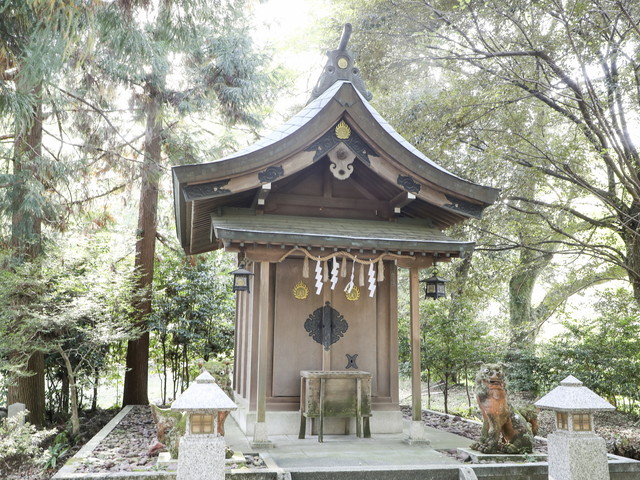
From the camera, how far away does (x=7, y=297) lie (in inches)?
343

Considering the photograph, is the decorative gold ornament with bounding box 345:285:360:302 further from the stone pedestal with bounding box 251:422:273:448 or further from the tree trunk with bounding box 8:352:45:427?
the tree trunk with bounding box 8:352:45:427

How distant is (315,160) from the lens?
7766 millimetres

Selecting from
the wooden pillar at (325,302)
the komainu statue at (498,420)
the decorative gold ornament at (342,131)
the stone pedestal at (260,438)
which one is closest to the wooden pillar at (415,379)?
the komainu statue at (498,420)

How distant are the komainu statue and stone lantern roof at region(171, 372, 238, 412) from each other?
332cm

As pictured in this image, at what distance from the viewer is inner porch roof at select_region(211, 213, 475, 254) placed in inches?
269

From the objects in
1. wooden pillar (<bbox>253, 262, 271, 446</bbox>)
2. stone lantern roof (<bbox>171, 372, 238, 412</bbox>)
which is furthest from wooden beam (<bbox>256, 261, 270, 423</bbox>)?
stone lantern roof (<bbox>171, 372, 238, 412</bbox>)

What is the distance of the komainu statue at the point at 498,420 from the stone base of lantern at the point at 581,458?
103 centimetres

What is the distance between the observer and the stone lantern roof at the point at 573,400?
17.2 feet

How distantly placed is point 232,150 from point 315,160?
22.4 feet

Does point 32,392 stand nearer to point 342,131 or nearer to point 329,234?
point 329,234

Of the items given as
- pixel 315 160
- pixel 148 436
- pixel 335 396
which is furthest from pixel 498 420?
pixel 148 436

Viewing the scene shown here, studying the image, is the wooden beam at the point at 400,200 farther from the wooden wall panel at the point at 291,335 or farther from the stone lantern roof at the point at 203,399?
the stone lantern roof at the point at 203,399

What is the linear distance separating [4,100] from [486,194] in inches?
277

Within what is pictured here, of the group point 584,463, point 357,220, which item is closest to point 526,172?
point 357,220
